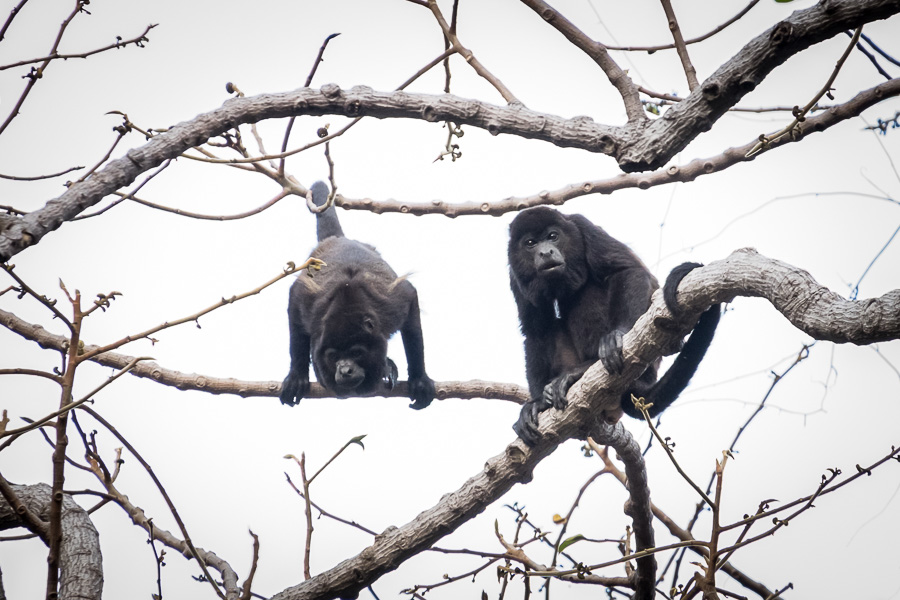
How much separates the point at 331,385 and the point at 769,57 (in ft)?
12.2

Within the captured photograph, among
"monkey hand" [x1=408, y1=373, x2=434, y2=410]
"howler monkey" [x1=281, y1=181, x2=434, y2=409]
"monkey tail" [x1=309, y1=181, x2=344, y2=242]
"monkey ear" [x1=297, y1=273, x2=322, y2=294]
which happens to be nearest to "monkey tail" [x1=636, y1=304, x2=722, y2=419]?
"monkey hand" [x1=408, y1=373, x2=434, y2=410]

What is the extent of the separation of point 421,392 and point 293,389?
2.87ft

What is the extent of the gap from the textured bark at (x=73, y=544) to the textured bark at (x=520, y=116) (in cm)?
129

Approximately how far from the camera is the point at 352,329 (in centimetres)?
545

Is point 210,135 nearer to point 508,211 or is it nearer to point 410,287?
point 508,211

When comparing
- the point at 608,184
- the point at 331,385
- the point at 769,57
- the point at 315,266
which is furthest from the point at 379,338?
the point at 769,57

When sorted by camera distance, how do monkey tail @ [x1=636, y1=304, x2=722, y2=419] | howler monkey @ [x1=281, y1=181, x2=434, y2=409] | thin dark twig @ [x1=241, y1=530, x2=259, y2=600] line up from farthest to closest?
howler monkey @ [x1=281, y1=181, x2=434, y2=409] < monkey tail @ [x1=636, y1=304, x2=722, y2=419] < thin dark twig @ [x1=241, y1=530, x2=259, y2=600]

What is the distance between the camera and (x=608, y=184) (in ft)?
15.2

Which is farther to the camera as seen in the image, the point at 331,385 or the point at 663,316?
the point at 331,385

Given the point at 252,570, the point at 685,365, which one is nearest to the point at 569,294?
the point at 685,365

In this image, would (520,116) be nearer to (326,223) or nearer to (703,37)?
(703,37)

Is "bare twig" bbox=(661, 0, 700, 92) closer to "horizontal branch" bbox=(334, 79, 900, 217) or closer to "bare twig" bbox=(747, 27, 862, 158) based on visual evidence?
"bare twig" bbox=(747, 27, 862, 158)

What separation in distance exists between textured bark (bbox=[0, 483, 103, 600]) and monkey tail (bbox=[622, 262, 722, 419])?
2.47 meters

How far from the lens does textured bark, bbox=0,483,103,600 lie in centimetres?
301
